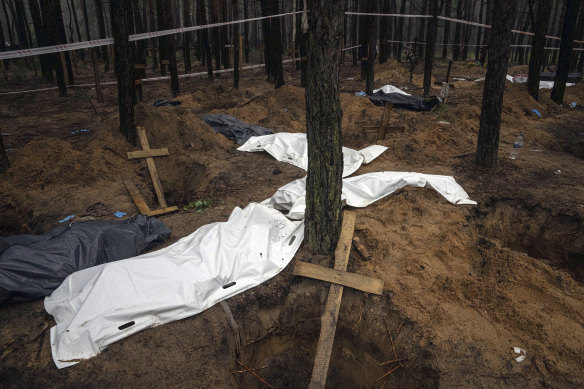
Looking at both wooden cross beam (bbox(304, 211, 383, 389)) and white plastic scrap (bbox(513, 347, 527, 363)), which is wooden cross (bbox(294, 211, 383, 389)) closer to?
wooden cross beam (bbox(304, 211, 383, 389))

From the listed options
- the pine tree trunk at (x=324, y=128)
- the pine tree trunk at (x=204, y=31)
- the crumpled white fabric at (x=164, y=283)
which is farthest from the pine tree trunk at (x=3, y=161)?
the pine tree trunk at (x=204, y=31)

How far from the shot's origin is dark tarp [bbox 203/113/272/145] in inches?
307

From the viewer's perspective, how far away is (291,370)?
11.7ft

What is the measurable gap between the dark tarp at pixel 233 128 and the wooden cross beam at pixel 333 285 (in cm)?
448

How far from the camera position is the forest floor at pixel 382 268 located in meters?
2.92

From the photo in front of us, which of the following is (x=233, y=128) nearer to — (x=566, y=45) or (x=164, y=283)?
(x=164, y=283)

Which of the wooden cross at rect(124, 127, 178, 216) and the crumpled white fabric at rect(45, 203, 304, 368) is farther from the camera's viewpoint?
the wooden cross at rect(124, 127, 178, 216)

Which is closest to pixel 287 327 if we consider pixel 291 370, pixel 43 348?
pixel 291 370

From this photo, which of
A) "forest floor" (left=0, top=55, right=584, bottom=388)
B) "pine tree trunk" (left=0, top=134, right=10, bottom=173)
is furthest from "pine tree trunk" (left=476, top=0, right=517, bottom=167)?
"pine tree trunk" (left=0, top=134, right=10, bottom=173)

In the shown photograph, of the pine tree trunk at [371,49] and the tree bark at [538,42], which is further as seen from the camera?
the pine tree trunk at [371,49]

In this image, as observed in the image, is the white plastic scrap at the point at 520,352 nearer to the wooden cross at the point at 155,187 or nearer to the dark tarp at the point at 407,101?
the wooden cross at the point at 155,187

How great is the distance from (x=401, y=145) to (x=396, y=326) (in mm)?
4268

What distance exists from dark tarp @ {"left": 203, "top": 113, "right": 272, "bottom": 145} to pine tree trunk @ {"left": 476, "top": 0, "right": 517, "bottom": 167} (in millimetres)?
4285

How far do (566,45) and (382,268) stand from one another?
981cm
